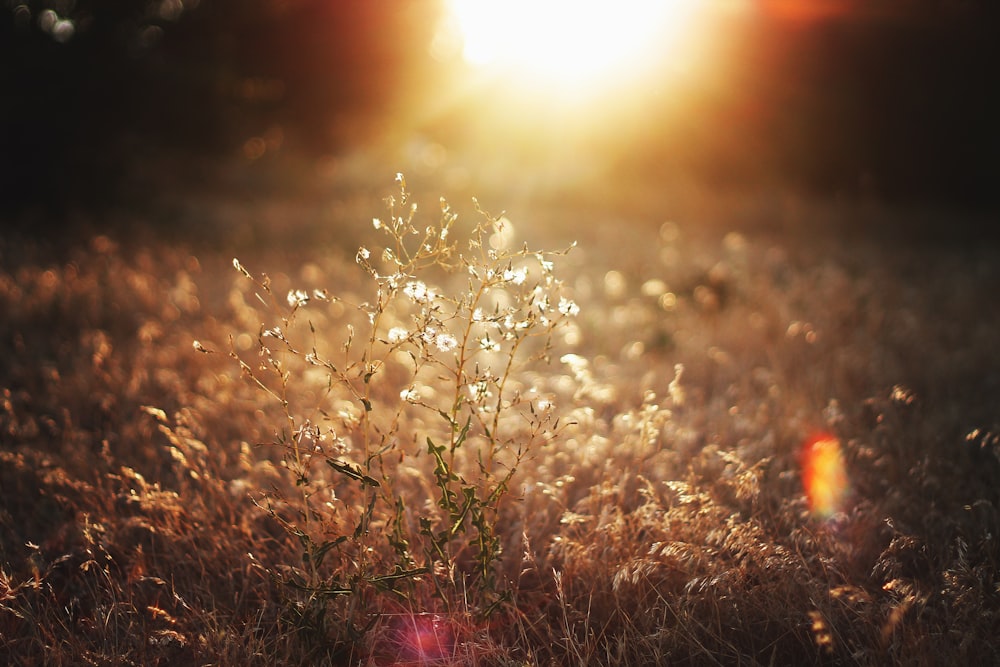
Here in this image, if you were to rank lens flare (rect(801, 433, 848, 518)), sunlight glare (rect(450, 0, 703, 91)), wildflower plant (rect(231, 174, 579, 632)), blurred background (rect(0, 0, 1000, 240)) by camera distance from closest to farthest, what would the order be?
1. wildflower plant (rect(231, 174, 579, 632))
2. lens flare (rect(801, 433, 848, 518))
3. sunlight glare (rect(450, 0, 703, 91))
4. blurred background (rect(0, 0, 1000, 240))

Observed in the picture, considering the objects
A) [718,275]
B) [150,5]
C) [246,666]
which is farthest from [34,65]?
[246,666]

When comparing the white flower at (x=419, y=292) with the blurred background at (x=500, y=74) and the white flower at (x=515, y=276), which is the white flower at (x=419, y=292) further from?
the blurred background at (x=500, y=74)

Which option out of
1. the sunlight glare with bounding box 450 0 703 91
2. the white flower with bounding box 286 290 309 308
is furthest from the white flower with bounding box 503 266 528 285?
the sunlight glare with bounding box 450 0 703 91

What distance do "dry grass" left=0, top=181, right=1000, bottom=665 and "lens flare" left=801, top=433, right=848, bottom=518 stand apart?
53 millimetres

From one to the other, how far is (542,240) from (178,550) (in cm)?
663

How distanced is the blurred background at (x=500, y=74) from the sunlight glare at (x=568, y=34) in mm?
42

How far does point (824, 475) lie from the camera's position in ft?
9.68

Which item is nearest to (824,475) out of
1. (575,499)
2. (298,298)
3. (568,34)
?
(575,499)

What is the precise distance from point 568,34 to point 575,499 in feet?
23.0

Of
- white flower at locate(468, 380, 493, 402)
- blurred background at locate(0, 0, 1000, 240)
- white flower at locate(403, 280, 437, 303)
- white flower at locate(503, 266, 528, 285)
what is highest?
blurred background at locate(0, 0, 1000, 240)

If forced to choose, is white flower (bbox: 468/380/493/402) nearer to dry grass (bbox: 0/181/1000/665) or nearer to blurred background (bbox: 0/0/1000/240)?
dry grass (bbox: 0/181/1000/665)

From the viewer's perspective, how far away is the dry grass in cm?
207

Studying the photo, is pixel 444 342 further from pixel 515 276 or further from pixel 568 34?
pixel 568 34

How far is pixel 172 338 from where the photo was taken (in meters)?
4.68
